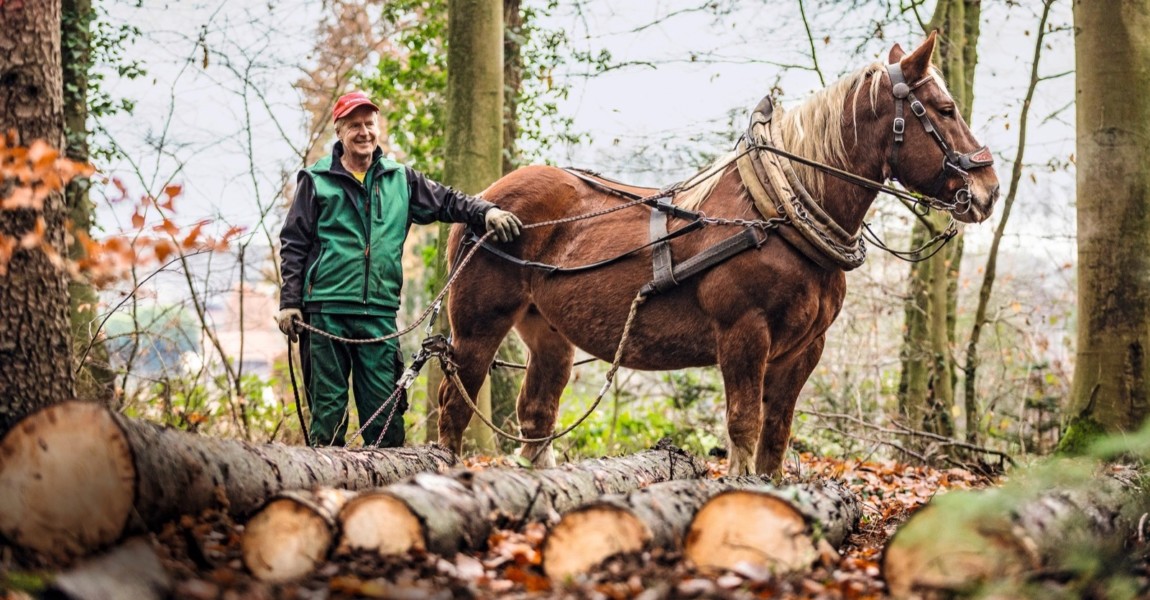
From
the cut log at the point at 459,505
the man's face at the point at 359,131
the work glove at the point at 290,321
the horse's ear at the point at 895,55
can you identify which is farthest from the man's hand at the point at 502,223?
the horse's ear at the point at 895,55

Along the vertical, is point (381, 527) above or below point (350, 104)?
below

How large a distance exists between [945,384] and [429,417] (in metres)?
4.20

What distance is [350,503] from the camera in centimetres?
286

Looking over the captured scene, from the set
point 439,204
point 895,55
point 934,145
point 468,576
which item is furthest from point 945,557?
point 439,204

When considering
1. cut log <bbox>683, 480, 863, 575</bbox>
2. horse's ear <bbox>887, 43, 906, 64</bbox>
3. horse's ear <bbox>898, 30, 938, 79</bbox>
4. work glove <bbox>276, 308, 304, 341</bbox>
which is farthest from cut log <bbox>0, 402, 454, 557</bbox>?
horse's ear <bbox>887, 43, 906, 64</bbox>

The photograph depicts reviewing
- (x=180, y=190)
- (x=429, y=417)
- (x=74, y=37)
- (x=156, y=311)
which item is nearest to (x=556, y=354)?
(x=429, y=417)

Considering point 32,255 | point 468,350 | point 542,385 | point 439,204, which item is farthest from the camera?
point 542,385

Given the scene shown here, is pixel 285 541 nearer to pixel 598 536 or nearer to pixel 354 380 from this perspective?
pixel 598 536

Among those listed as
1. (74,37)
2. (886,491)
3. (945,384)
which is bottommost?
(886,491)

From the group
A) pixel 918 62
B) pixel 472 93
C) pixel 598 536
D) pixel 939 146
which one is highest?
pixel 472 93

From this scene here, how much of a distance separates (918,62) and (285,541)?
11.5ft

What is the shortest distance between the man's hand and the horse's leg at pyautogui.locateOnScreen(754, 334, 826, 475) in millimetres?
1557

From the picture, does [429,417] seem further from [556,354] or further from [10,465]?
[10,465]

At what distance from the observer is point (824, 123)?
486 centimetres
